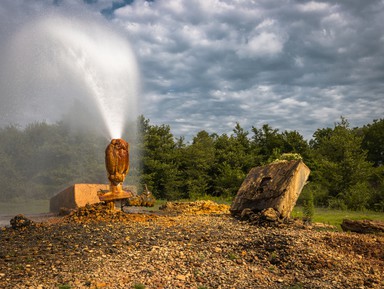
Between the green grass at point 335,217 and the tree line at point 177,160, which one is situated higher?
the tree line at point 177,160

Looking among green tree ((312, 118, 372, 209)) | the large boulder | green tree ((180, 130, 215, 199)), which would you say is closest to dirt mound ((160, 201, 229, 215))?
the large boulder

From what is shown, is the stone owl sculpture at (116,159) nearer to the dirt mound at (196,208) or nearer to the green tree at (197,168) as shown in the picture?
the dirt mound at (196,208)

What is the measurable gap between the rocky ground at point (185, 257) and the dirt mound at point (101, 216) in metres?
0.58

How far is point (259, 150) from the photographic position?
96.3 feet

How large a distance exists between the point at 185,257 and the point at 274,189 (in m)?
4.42

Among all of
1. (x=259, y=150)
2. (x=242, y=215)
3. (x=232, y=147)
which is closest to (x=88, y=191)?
(x=242, y=215)

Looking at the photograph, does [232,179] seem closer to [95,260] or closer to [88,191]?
[88,191]

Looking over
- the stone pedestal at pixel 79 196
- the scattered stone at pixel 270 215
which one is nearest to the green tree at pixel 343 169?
the scattered stone at pixel 270 215

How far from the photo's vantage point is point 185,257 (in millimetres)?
6996

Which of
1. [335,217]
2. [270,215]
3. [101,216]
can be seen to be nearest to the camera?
[270,215]

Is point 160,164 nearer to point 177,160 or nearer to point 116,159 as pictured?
point 177,160

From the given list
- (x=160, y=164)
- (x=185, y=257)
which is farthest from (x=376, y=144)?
(x=185, y=257)

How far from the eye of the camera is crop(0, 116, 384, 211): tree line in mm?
22844

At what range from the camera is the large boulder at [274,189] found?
34.2ft
